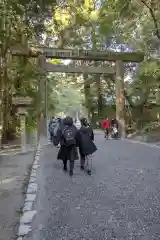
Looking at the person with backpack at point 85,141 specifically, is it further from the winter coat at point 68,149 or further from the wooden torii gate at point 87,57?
the wooden torii gate at point 87,57

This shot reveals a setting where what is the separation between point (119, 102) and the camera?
80.7 feet

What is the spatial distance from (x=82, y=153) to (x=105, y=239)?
544 centimetres

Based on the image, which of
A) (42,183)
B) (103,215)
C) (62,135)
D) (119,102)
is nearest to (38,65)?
(119,102)

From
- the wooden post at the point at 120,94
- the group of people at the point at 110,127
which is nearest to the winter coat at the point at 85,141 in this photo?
the group of people at the point at 110,127

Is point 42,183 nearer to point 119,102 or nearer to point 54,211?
point 54,211

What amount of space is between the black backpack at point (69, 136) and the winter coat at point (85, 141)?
0.19m

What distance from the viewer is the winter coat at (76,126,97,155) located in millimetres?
9891

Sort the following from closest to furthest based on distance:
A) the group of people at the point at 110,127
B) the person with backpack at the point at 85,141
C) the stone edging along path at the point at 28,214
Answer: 1. the stone edging along path at the point at 28,214
2. the person with backpack at the point at 85,141
3. the group of people at the point at 110,127

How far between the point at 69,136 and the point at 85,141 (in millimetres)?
491

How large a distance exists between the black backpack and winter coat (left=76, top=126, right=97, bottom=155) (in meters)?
0.19

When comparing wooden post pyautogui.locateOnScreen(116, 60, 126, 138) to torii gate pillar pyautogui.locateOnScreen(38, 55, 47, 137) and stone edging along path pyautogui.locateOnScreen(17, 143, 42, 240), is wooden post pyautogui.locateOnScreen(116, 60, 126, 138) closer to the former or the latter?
torii gate pillar pyautogui.locateOnScreen(38, 55, 47, 137)

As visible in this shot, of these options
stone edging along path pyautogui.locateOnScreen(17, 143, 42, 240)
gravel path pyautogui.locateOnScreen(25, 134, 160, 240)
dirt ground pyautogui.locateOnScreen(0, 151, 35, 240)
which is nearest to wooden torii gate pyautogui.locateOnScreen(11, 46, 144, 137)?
dirt ground pyautogui.locateOnScreen(0, 151, 35, 240)

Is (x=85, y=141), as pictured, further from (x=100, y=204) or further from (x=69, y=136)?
(x=100, y=204)

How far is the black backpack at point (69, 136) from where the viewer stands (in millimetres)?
9750
